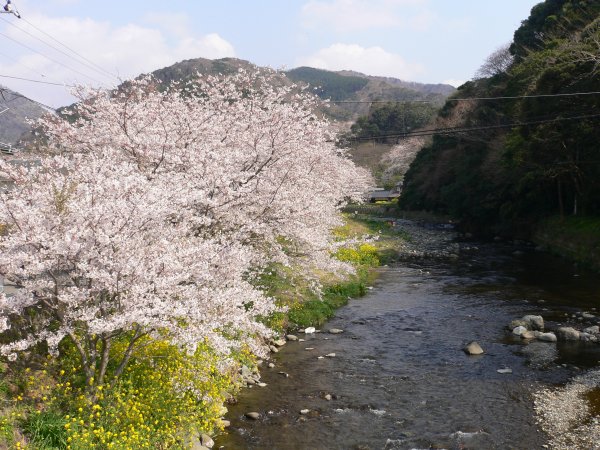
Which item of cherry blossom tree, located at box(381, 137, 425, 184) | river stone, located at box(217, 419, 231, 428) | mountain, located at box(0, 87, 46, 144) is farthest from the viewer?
cherry blossom tree, located at box(381, 137, 425, 184)

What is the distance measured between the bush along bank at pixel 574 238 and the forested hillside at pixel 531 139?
122 centimetres

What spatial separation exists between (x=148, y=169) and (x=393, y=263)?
20.6m

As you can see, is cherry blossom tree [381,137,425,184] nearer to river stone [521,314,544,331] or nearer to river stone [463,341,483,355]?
river stone [521,314,544,331]

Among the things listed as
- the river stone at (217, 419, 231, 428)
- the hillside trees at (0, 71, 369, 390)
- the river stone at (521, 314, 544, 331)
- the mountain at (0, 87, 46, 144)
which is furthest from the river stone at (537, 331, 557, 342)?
the mountain at (0, 87, 46, 144)

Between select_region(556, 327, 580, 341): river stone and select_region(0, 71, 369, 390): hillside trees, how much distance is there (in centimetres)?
742

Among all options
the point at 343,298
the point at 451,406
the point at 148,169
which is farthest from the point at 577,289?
the point at 148,169

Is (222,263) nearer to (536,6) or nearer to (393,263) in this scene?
(393,263)

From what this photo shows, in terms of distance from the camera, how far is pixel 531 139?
30.2 m

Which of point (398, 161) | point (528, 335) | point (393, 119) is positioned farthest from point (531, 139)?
point (393, 119)

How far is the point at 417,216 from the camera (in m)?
60.5

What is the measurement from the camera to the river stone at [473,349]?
1472 cm

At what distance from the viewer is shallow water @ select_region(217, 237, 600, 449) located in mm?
10219

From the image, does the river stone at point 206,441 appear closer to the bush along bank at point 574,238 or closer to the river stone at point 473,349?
the river stone at point 473,349

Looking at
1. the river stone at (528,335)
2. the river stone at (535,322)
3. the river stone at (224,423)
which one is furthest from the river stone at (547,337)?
the river stone at (224,423)
